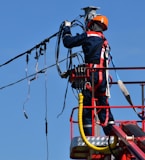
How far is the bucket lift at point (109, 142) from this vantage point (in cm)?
1085

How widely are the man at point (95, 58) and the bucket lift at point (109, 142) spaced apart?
0.32m

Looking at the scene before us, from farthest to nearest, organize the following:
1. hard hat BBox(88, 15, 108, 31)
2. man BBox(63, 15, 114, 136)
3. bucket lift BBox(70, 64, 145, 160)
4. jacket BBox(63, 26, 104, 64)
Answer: hard hat BBox(88, 15, 108, 31) → jacket BBox(63, 26, 104, 64) → man BBox(63, 15, 114, 136) → bucket lift BBox(70, 64, 145, 160)

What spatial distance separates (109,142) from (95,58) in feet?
7.80

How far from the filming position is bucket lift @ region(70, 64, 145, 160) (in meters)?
10.9

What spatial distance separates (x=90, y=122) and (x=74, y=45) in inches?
63.1

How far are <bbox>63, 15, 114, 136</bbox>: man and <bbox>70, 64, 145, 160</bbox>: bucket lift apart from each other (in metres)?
0.32

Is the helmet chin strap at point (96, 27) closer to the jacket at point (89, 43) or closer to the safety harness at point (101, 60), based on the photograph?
the safety harness at point (101, 60)

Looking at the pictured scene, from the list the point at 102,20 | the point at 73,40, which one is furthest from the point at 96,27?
the point at 73,40

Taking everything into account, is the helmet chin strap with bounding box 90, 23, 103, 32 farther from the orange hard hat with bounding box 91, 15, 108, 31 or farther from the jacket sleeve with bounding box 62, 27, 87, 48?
the jacket sleeve with bounding box 62, 27, 87, 48

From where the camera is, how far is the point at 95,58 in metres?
14.3

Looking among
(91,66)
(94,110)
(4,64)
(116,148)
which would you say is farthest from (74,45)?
(4,64)

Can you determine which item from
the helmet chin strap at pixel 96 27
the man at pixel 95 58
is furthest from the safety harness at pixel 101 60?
the helmet chin strap at pixel 96 27

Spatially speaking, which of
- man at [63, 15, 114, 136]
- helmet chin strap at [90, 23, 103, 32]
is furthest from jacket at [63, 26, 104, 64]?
helmet chin strap at [90, 23, 103, 32]

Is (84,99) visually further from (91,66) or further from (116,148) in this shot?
(116,148)
